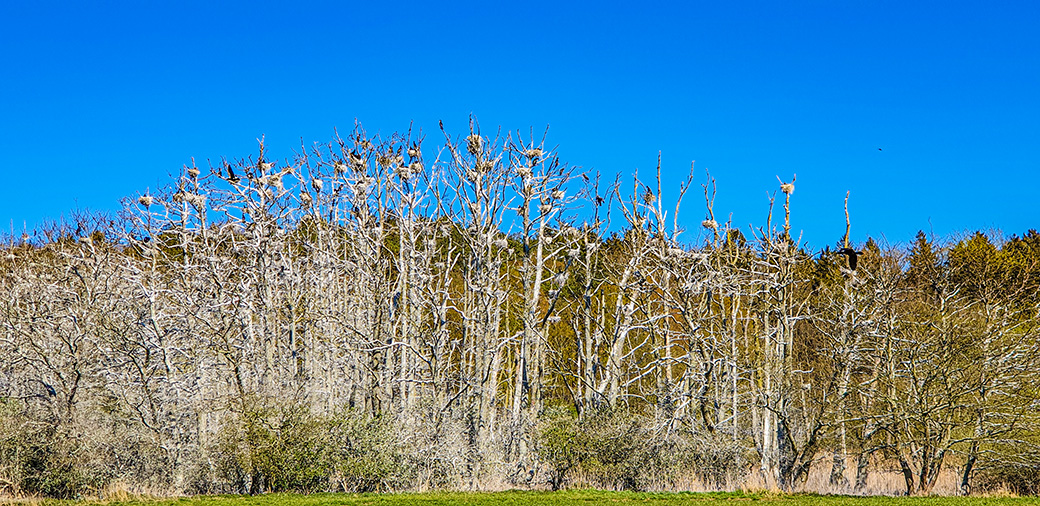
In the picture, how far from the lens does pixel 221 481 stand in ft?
55.3

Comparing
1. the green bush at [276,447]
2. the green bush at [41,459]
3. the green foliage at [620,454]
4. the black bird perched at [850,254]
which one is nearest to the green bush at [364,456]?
the green bush at [276,447]

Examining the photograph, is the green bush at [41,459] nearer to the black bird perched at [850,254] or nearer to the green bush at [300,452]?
the green bush at [300,452]

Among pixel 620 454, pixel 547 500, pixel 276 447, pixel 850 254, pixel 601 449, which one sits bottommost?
pixel 547 500

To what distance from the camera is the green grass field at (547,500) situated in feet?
46.1

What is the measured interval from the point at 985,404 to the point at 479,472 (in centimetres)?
1006

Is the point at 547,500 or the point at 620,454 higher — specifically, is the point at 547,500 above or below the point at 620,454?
below

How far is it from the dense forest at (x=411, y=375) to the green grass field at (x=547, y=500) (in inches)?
55.4

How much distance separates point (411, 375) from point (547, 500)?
558cm

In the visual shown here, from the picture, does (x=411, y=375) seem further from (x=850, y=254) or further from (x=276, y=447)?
(x=850, y=254)

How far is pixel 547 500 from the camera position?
1459 cm

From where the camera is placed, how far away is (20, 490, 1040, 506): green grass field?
14039 millimetres

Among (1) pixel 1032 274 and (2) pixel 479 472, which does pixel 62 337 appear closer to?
(2) pixel 479 472

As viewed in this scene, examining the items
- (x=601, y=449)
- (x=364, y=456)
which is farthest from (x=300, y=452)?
(x=601, y=449)

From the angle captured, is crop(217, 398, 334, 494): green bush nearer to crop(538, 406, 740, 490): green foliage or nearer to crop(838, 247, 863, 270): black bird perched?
crop(538, 406, 740, 490): green foliage
